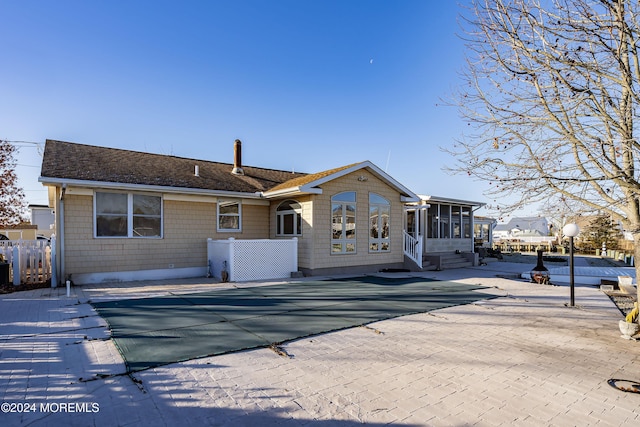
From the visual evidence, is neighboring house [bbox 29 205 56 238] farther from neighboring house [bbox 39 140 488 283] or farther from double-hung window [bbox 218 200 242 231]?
double-hung window [bbox 218 200 242 231]

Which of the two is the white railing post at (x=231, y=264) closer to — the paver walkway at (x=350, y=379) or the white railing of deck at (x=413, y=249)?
the paver walkway at (x=350, y=379)

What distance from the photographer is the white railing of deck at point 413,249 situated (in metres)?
15.2

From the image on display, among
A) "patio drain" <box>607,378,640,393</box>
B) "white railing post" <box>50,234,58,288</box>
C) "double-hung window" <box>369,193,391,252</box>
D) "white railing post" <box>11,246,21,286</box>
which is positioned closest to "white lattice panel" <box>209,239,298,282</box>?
"double-hung window" <box>369,193,391,252</box>

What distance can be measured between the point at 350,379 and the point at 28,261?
38.8 ft

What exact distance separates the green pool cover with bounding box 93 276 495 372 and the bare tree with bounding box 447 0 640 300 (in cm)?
359

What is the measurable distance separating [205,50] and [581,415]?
1414 cm

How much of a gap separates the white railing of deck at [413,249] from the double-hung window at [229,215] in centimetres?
762

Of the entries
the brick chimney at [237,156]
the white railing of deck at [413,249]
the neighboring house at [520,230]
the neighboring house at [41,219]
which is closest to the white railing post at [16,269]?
the brick chimney at [237,156]

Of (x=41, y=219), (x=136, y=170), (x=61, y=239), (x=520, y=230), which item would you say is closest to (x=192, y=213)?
(x=136, y=170)

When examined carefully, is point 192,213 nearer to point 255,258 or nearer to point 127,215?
point 127,215

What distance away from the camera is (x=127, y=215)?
1121 centimetres

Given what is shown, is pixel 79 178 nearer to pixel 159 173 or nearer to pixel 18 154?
pixel 159 173

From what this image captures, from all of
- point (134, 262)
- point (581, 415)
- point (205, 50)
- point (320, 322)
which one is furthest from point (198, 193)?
point (581, 415)

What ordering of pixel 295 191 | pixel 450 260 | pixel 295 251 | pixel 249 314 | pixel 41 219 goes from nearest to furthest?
1. pixel 249 314
2. pixel 295 191
3. pixel 295 251
4. pixel 450 260
5. pixel 41 219
